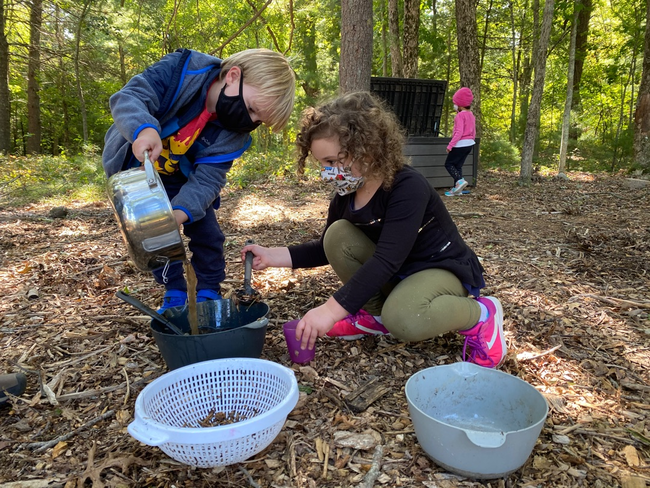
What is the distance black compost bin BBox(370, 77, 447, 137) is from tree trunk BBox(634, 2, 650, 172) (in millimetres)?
4182

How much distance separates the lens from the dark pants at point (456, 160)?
5996mm

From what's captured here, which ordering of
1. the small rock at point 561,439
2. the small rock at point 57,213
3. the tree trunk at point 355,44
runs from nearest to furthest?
the small rock at point 561,439, the tree trunk at point 355,44, the small rock at point 57,213

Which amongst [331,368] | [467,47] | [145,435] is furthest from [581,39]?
[145,435]

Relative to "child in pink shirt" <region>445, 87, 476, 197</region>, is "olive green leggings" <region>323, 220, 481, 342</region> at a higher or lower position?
lower

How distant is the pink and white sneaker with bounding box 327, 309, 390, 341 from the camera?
211 cm

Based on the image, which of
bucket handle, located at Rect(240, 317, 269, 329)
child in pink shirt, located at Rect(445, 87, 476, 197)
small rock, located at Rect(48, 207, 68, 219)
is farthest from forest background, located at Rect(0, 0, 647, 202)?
bucket handle, located at Rect(240, 317, 269, 329)

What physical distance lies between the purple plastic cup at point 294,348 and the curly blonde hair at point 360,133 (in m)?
0.69

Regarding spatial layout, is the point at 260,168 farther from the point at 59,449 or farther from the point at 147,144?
the point at 59,449

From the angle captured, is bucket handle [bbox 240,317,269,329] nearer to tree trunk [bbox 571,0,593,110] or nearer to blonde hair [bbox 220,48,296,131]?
blonde hair [bbox 220,48,296,131]

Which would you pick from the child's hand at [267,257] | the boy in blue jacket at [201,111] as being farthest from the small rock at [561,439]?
the boy in blue jacket at [201,111]

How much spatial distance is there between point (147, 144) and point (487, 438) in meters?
1.41

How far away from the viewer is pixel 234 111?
200 centimetres

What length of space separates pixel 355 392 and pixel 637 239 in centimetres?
305

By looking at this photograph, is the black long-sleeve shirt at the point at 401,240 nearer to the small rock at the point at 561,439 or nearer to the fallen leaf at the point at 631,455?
the small rock at the point at 561,439
